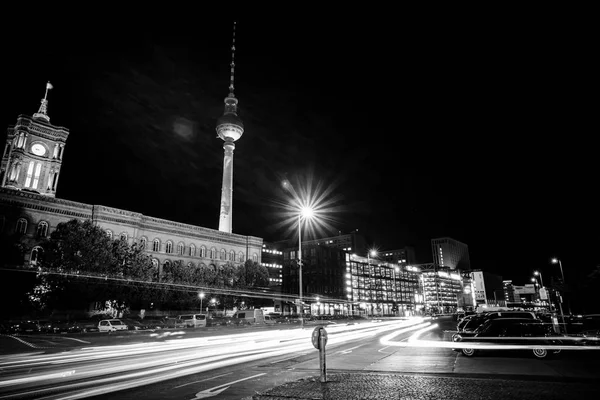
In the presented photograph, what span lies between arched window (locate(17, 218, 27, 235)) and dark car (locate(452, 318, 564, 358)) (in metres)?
57.9

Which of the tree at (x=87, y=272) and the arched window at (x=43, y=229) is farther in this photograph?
the arched window at (x=43, y=229)

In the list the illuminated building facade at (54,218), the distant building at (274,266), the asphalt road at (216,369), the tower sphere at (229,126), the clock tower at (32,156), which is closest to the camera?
the asphalt road at (216,369)

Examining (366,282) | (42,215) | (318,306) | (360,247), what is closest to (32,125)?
(42,215)

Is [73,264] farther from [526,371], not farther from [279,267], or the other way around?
[279,267]

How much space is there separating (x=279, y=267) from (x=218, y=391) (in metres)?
112

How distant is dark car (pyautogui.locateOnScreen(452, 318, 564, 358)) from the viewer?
45.9 feet

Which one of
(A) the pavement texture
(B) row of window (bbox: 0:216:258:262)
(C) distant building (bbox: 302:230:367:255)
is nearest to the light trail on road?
(A) the pavement texture

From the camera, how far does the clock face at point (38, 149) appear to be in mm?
81188

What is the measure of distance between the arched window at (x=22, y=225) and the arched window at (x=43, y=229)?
172 cm

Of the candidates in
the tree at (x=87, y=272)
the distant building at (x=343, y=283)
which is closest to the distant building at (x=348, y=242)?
the distant building at (x=343, y=283)

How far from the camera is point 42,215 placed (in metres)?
53.5

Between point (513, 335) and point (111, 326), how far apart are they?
122ft

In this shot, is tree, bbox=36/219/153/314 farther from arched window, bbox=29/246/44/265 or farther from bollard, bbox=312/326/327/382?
bollard, bbox=312/326/327/382

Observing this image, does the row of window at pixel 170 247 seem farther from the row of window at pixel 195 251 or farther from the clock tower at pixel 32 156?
the clock tower at pixel 32 156
